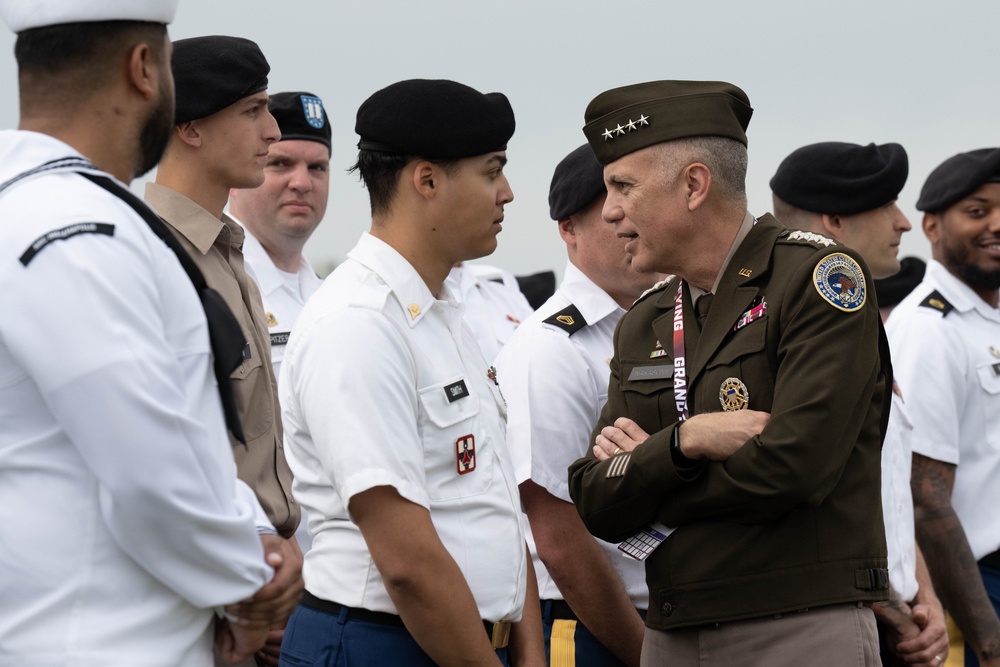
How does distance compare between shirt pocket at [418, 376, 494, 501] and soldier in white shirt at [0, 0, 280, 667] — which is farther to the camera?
shirt pocket at [418, 376, 494, 501]

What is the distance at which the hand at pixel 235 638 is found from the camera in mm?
2115

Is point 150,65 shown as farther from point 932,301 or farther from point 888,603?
point 932,301

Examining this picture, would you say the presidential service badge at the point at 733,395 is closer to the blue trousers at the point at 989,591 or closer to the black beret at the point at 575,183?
the black beret at the point at 575,183

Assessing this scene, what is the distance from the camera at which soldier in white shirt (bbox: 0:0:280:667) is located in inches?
71.0

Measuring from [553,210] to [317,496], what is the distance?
1.71 m

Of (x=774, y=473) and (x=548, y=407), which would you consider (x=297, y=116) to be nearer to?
(x=548, y=407)

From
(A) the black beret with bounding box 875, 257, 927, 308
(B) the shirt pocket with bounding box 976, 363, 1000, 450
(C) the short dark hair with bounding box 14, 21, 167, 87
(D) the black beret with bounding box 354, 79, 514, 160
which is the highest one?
(C) the short dark hair with bounding box 14, 21, 167, 87

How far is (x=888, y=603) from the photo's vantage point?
3.70 meters

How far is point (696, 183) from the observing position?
3.19m

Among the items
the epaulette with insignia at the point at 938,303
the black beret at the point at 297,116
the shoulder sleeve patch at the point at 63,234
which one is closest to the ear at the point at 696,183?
the shoulder sleeve patch at the point at 63,234

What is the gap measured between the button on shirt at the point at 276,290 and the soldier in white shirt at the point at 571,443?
107 centimetres

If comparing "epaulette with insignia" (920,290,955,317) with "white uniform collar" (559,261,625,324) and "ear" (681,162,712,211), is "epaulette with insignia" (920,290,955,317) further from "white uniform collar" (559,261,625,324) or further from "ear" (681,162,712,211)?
"ear" (681,162,712,211)

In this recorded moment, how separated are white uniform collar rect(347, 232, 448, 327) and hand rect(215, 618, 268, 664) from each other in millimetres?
965

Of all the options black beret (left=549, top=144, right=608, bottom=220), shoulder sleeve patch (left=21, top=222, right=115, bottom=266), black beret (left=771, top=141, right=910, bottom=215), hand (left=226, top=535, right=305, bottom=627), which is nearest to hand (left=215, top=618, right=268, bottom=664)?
hand (left=226, top=535, right=305, bottom=627)
